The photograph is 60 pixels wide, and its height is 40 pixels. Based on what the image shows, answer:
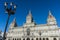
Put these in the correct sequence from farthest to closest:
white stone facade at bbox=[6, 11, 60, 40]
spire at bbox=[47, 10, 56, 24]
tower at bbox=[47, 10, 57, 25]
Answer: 1. spire at bbox=[47, 10, 56, 24]
2. tower at bbox=[47, 10, 57, 25]
3. white stone facade at bbox=[6, 11, 60, 40]

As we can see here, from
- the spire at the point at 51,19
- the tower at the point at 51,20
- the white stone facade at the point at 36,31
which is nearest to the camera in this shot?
the white stone facade at the point at 36,31

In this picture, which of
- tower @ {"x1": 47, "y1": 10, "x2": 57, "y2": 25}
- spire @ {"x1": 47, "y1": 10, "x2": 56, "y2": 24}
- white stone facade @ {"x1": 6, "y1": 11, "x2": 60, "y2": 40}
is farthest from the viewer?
spire @ {"x1": 47, "y1": 10, "x2": 56, "y2": 24}

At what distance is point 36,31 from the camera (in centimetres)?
4056

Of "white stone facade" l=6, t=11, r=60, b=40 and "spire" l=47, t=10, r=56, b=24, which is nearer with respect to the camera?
"white stone facade" l=6, t=11, r=60, b=40

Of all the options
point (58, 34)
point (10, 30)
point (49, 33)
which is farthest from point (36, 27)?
point (10, 30)

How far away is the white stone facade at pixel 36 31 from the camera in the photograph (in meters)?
37.2

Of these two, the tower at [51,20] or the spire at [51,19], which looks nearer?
the tower at [51,20]

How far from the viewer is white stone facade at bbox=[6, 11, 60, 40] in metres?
37.2

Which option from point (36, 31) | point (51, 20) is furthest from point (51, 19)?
point (36, 31)

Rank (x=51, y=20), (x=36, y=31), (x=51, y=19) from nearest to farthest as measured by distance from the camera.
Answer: (x=51, y=20)
(x=51, y=19)
(x=36, y=31)

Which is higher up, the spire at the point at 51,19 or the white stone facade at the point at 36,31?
the spire at the point at 51,19

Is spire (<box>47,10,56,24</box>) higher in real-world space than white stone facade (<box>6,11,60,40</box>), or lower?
higher

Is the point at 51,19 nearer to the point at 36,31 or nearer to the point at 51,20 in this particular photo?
the point at 51,20

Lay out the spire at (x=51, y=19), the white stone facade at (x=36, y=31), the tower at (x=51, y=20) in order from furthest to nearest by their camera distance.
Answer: the spire at (x=51, y=19) < the tower at (x=51, y=20) < the white stone facade at (x=36, y=31)
